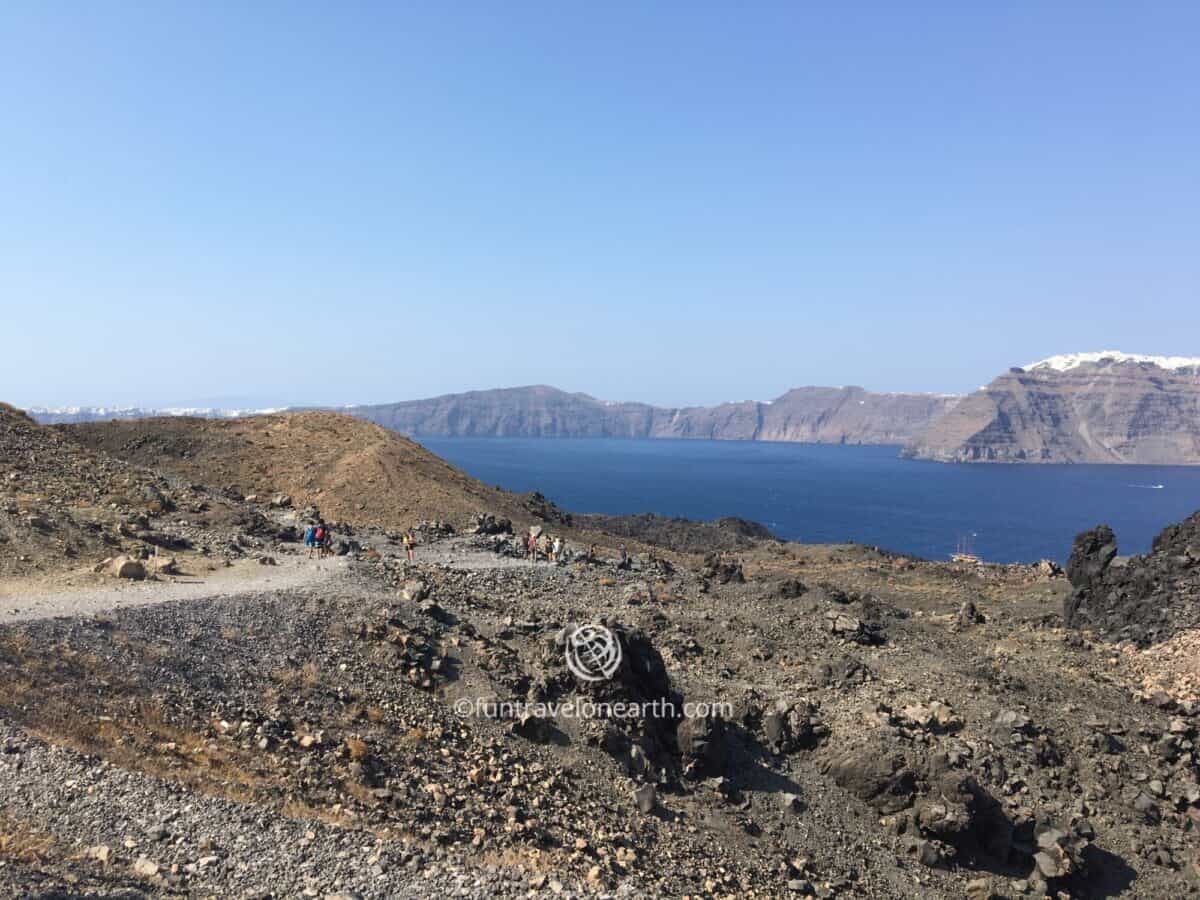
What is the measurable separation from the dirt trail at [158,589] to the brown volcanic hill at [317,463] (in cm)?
1613

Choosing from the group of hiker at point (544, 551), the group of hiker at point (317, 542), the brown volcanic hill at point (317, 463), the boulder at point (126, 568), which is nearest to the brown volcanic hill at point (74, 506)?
the boulder at point (126, 568)

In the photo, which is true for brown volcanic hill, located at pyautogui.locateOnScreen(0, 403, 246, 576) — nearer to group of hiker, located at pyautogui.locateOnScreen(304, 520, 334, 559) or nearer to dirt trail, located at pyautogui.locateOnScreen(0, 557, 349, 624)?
dirt trail, located at pyautogui.locateOnScreen(0, 557, 349, 624)

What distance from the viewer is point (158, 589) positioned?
66.2 feet

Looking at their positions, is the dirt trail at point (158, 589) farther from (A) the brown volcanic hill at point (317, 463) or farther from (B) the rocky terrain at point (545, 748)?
(A) the brown volcanic hill at point (317, 463)

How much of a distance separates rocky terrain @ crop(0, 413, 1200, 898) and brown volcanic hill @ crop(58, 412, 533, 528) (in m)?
14.8

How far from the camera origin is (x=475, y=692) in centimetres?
1842

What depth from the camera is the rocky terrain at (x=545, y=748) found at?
1160 centimetres

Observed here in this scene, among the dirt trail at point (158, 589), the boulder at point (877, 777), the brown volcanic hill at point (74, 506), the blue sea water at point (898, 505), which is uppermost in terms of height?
the brown volcanic hill at point (74, 506)

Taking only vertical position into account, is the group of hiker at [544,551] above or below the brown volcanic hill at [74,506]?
below

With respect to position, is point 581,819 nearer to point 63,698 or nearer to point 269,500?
point 63,698

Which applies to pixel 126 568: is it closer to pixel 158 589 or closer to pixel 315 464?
pixel 158 589

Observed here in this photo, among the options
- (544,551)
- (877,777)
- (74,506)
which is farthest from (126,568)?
(877,777)

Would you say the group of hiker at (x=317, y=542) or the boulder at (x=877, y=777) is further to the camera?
the group of hiker at (x=317, y=542)

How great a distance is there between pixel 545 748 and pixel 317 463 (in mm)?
35987
